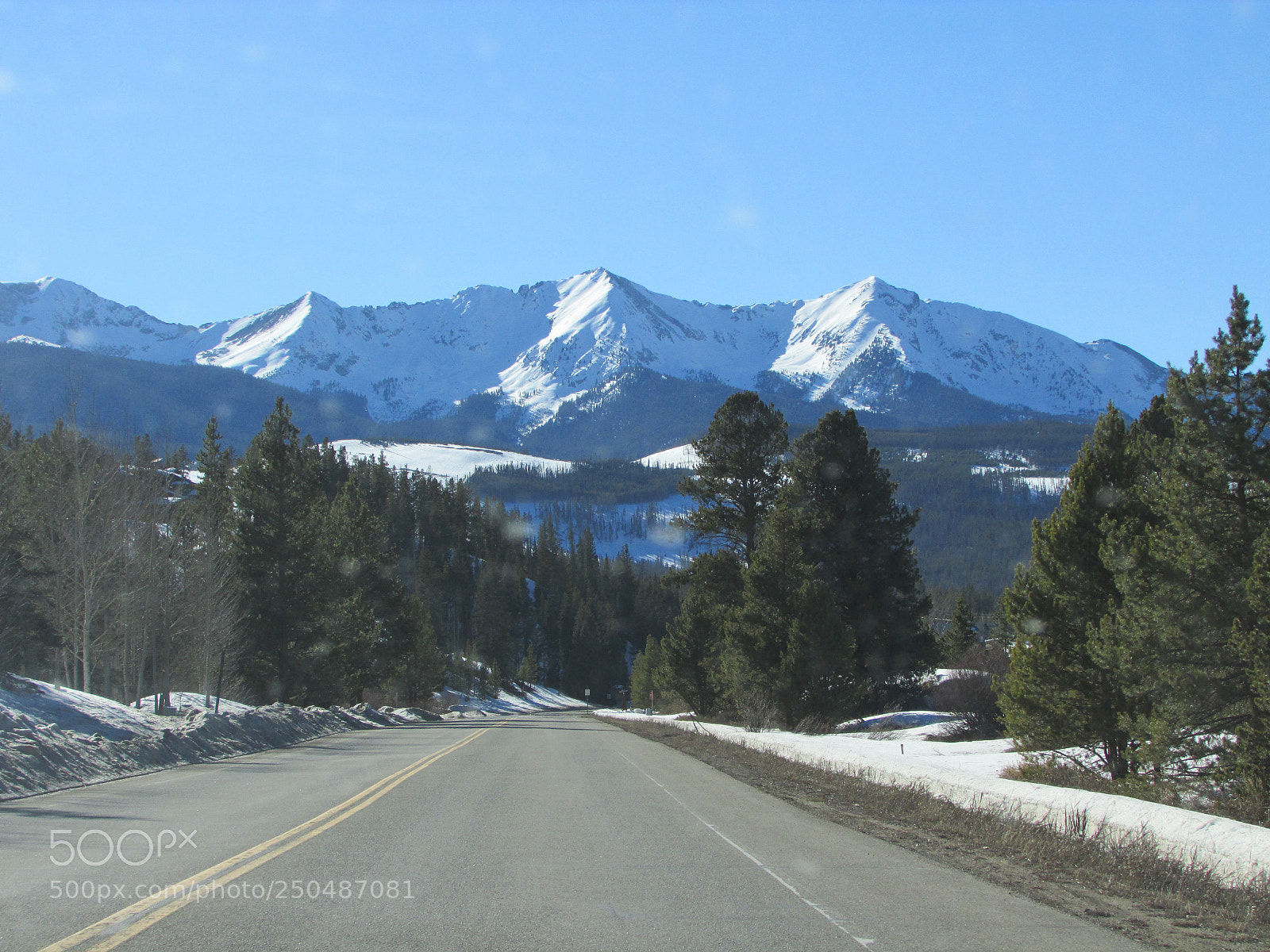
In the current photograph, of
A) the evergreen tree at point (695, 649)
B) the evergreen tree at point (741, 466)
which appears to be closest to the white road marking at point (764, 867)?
the evergreen tree at point (741, 466)

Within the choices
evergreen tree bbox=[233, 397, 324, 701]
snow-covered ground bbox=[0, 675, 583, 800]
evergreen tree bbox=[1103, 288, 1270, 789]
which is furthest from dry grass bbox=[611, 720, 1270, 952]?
evergreen tree bbox=[233, 397, 324, 701]

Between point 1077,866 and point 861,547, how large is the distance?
2467 centimetres

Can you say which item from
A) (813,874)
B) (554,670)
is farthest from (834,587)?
(554,670)

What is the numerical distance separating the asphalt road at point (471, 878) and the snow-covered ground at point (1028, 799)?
84.5 inches

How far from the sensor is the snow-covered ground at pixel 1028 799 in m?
8.21

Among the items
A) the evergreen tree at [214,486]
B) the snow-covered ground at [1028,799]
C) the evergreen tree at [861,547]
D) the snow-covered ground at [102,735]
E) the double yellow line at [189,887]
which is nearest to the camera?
the double yellow line at [189,887]

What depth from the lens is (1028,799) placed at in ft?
37.3

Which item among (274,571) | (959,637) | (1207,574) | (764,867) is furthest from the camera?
(959,637)

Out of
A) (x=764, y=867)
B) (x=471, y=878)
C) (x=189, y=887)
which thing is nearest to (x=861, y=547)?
(x=764, y=867)

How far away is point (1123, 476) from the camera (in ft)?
54.1

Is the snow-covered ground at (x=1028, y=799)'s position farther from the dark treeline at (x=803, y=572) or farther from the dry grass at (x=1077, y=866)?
the dark treeline at (x=803, y=572)

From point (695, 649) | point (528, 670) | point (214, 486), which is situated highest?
point (214, 486)

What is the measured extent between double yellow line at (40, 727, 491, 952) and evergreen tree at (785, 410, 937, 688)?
23.6 m

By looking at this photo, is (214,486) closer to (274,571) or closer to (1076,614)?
(274,571)
